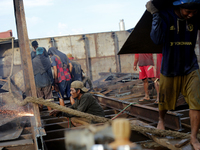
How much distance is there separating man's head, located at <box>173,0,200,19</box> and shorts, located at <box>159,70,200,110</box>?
0.67 metres

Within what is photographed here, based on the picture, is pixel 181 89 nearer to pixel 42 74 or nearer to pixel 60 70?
pixel 60 70

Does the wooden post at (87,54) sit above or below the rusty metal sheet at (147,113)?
above

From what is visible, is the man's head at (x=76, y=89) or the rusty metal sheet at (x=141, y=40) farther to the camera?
the man's head at (x=76, y=89)

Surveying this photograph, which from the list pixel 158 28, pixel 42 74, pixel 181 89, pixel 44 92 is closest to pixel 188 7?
pixel 158 28

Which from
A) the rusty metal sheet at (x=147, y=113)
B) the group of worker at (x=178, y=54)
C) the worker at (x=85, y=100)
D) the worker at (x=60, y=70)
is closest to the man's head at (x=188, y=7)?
the group of worker at (x=178, y=54)

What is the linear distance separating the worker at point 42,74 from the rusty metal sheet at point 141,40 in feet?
10.5

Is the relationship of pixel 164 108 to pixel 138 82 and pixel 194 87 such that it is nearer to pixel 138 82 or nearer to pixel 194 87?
pixel 194 87

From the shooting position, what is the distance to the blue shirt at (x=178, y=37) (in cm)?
252

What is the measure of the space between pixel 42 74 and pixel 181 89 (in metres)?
4.30

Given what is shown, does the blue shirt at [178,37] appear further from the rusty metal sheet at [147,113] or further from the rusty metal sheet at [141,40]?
the rusty metal sheet at [147,113]

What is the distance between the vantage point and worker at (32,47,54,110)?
19.5 feet

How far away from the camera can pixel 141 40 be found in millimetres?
3420

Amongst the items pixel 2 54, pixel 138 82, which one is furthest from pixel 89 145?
pixel 2 54

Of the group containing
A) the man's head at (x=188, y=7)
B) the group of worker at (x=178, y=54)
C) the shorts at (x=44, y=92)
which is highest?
the man's head at (x=188, y=7)
